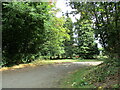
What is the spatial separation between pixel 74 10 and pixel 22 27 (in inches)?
156

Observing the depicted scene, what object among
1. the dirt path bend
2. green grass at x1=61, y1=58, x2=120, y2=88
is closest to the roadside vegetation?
green grass at x1=61, y1=58, x2=120, y2=88

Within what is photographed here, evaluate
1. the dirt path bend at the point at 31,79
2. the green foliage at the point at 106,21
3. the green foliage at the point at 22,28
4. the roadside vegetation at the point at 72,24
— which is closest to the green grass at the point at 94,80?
the roadside vegetation at the point at 72,24

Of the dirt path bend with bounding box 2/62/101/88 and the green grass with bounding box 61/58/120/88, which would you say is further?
the dirt path bend with bounding box 2/62/101/88

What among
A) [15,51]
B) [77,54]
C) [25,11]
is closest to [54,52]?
[77,54]

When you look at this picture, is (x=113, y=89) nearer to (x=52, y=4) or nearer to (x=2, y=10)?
(x=2, y=10)

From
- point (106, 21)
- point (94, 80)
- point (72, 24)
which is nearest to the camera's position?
point (94, 80)

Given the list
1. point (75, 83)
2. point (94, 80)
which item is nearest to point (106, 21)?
point (94, 80)

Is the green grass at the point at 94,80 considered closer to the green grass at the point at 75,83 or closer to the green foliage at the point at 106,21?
Answer: the green grass at the point at 75,83

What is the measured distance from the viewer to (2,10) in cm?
794

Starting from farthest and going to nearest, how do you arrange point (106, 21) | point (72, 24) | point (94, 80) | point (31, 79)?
point (72, 24) < point (106, 21) < point (31, 79) < point (94, 80)

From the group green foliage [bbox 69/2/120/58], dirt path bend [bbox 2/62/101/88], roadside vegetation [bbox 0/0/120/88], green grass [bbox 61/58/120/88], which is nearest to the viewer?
green grass [bbox 61/58/120/88]

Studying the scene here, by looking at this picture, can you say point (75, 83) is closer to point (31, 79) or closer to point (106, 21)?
point (31, 79)

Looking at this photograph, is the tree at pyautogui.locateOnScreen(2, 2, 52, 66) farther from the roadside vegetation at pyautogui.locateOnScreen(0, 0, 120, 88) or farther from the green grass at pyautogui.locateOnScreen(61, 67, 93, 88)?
the green grass at pyautogui.locateOnScreen(61, 67, 93, 88)

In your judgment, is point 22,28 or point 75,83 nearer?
point 75,83
